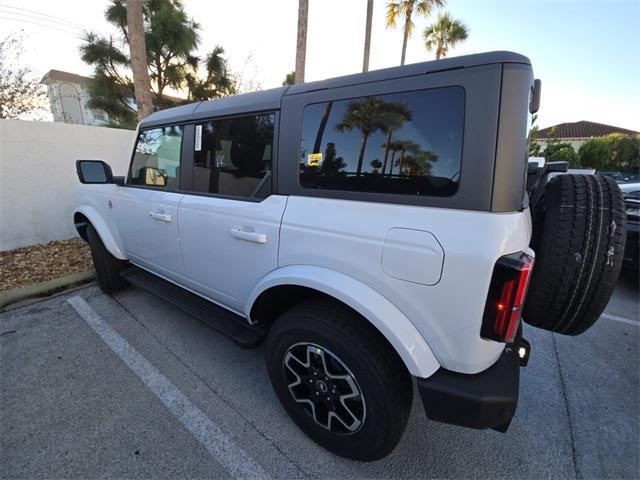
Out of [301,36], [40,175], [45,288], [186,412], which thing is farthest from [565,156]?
[45,288]

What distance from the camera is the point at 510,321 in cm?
122

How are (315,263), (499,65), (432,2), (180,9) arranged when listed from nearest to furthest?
(499,65)
(315,263)
(180,9)
(432,2)

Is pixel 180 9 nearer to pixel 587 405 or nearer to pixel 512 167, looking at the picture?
pixel 512 167

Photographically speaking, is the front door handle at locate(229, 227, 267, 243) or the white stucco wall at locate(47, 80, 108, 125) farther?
the white stucco wall at locate(47, 80, 108, 125)

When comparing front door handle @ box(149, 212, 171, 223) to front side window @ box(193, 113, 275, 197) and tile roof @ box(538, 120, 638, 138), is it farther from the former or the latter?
tile roof @ box(538, 120, 638, 138)

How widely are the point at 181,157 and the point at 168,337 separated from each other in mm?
1634

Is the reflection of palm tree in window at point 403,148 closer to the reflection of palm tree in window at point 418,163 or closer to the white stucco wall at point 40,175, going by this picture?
the reflection of palm tree in window at point 418,163

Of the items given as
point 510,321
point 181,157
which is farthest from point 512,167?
point 181,157

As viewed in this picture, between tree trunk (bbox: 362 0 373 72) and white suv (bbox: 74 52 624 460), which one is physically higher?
tree trunk (bbox: 362 0 373 72)

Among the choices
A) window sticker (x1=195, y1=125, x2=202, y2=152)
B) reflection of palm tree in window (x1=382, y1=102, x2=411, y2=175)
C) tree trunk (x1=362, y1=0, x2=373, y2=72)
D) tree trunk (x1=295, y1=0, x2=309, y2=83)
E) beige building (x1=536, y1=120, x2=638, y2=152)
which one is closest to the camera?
reflection of palm tree in window (x1=382, y1=102, x2=411, y2=175)

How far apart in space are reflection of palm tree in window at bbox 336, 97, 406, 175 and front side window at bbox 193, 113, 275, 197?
57cm

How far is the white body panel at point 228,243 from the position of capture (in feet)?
5.98

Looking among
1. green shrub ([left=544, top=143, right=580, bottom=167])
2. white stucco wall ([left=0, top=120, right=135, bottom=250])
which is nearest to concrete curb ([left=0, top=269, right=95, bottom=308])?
white stucco wall ([left=0, top=120, right=135, bottom=250])

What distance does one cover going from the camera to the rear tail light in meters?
1.16
